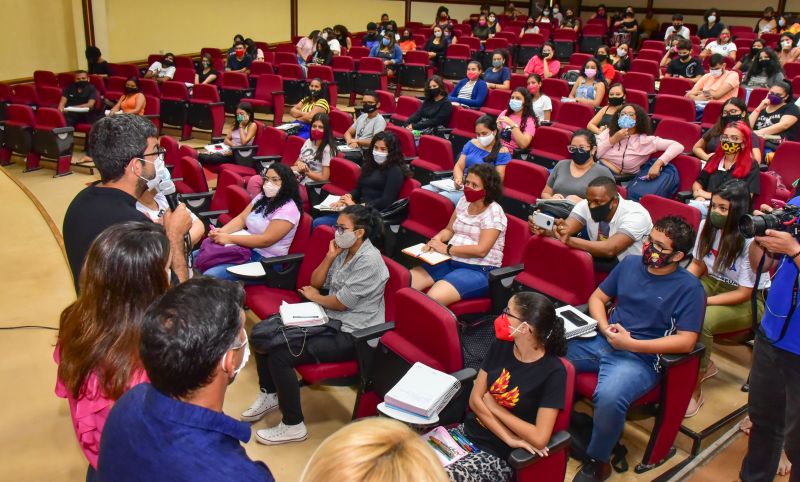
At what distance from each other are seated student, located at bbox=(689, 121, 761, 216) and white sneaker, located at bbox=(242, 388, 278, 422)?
309 cm

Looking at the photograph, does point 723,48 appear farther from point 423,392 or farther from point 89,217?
point 89,217

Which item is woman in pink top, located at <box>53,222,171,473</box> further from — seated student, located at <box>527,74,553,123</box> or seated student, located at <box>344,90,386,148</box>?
seated student, located at <box>527,74,553,123</box>

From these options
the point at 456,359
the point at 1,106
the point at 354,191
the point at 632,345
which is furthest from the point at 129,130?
the point at 1,106

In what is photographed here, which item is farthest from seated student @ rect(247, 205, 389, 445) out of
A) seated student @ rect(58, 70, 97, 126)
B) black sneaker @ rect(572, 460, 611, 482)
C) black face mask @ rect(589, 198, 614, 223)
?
seated student @ rect(58, 70, 97, 126)

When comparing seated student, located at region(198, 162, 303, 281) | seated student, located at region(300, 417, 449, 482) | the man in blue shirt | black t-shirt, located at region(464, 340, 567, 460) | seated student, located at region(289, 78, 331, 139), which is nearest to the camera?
seated student, located at region(300, 417, 449, 482)

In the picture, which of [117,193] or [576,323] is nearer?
[117,193]

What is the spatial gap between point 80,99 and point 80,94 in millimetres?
65

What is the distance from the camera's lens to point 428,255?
12.8 ft

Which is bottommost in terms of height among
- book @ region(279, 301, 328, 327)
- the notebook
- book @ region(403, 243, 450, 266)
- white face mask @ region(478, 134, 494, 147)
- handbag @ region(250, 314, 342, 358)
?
handbag @ region(250, 314, 342, 358)

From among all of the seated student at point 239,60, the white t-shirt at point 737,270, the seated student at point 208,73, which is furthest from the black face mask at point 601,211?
the seated student at point 239,60

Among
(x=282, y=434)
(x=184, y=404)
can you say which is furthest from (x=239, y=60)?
(x=184, y=404)

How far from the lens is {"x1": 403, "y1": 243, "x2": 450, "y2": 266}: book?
3794 mm

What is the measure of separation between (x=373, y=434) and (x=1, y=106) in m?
9.43

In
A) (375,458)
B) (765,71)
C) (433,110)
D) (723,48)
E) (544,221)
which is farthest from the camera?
(723,48)
